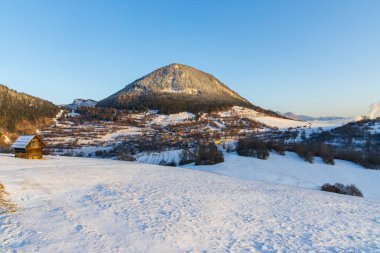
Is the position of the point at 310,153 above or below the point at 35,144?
below

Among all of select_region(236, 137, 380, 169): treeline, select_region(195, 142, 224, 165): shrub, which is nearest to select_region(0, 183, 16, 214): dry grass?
select_region(195, 142, 224, 165): shrub

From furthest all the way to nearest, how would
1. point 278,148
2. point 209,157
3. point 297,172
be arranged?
1. point 278,148
2. point 209,157
3. point 297,172

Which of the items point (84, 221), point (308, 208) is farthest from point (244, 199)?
point (84, 221)

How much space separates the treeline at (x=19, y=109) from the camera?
134738 mm

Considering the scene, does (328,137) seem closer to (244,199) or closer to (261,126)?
(261,126)

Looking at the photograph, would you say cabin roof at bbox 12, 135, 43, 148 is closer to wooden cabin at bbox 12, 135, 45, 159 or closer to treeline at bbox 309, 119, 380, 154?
wooden cabin at bbox 12, 135, 45, 159

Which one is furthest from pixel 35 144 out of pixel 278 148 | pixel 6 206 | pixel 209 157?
pixel 278 148

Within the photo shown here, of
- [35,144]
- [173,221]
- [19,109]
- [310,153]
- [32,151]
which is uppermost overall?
[19,109]

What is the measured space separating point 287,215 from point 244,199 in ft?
13.9

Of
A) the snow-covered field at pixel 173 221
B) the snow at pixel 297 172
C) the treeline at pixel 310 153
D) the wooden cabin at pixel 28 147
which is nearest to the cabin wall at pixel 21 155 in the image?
the wooden cabin at pixel 28 147

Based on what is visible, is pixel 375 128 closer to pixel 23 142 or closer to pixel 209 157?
pixel 209 157

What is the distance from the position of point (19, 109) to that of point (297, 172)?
6105 inches

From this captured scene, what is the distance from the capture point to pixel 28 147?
140 feet

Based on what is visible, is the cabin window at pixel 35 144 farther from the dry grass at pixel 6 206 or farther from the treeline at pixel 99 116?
the treeline at pixel 99 116
